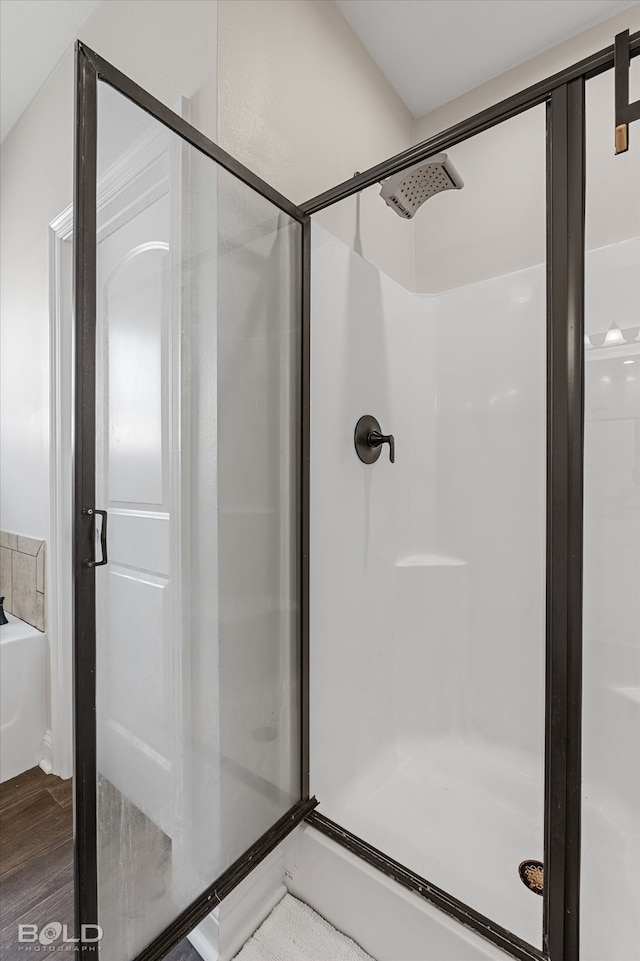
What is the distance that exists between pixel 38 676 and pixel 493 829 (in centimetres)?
165

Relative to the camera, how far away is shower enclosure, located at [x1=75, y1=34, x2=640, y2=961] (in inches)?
35.9

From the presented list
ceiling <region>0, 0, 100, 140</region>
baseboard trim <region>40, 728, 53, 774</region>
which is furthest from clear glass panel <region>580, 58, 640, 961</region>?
baseboard trim <region>40, 728, 53, 774</region>

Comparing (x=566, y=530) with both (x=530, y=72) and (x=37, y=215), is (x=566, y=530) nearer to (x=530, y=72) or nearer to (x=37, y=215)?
(x=530, y=72)

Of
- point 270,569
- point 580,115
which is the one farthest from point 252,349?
point 580,115

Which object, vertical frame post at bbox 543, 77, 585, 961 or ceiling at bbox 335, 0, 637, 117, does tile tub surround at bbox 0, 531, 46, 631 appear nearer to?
vertical frame post at bbox 543, 77, 585, 961

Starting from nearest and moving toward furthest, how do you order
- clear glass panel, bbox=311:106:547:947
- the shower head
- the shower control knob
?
the shower head
clear glass panel, bbox=311:106:547:947
the shower control knob

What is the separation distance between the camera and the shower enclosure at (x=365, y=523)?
0.91 m

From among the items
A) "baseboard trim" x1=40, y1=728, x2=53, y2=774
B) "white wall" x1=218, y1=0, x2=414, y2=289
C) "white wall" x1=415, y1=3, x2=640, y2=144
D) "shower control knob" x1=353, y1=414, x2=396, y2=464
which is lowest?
"baseboard trim" x1=40, y1=728, x2=53, y2=774

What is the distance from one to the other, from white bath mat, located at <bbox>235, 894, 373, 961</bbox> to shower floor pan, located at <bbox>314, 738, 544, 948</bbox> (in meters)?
0.21

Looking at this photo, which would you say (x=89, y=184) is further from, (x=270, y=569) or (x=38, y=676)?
(x=38, y=676)

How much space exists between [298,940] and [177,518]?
1.06 meters

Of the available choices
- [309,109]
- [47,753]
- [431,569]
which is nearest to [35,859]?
[47,753]

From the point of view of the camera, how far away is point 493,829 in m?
1.42

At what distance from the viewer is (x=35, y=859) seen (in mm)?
1422
